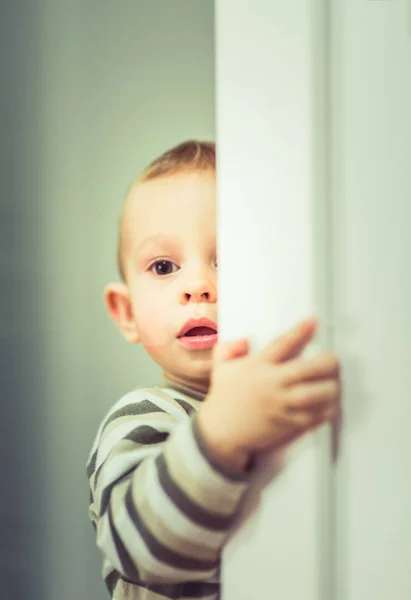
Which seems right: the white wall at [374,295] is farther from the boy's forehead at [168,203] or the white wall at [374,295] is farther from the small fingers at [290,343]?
the boy's forehead at [168,203]

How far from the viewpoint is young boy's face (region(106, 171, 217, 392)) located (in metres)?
0.47

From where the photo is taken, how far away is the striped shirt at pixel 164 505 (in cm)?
35

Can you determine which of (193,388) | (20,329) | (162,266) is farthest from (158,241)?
(20,329)

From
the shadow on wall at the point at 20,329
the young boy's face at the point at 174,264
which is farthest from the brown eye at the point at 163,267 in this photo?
the shadow on wall at the point at 20,329

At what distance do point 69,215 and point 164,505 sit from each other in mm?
411

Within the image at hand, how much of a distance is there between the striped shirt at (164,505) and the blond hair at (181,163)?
19 cm

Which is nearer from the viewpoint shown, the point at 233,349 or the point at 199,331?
the point at 233,349

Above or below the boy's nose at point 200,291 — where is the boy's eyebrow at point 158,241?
above

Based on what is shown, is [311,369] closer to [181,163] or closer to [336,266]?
[336,266]

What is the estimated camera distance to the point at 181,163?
1.69 ft

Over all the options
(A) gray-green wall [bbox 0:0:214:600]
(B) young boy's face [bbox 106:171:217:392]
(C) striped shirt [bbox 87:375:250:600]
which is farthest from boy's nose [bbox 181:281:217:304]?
(A) gray-green wall [bbox 0:0:214:600]

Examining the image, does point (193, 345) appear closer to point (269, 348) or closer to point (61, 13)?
point (269, 348)

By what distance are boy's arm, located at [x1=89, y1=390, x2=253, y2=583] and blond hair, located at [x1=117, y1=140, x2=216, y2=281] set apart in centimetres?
22

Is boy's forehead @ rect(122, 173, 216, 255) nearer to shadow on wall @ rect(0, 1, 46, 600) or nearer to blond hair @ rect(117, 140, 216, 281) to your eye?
blond hair @ rect(117, 140, 216, 281)
